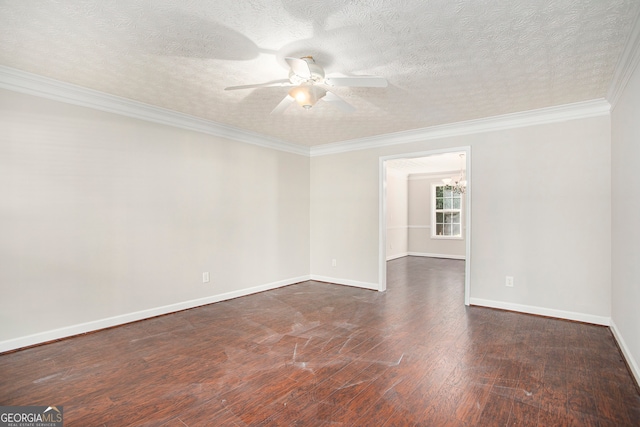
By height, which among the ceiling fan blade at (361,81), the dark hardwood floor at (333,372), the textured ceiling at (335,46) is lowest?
the dark hardwood floor at (333,372)

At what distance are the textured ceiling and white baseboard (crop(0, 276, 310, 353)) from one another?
7.88 ft

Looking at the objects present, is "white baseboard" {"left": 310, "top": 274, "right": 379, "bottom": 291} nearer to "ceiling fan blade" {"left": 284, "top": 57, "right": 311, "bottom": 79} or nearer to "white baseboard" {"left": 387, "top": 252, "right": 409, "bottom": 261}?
"white baseboard" {"left": 387, "top": 252, "right": 409, "bottom": 261}

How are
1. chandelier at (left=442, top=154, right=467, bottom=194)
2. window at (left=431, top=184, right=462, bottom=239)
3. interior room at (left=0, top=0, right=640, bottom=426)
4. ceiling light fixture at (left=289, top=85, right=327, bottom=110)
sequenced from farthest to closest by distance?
window at (left=431, top=184, right=462, bottom=239), chandelier at (left=442, top=154, right=467, bottom=194), ceiling light fixture at (left=289, top=85, right=327, bottom=110), interior room at (left=0, top=0, right=640, bottom=426)

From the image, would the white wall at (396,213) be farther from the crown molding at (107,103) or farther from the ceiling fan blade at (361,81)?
the ceiling fan blade at (361,81)

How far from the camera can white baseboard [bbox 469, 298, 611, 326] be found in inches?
Answer: 138

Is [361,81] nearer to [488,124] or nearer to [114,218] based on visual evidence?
[488,124]

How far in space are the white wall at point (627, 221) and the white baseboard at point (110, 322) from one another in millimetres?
4257

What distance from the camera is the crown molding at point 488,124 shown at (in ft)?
11.6

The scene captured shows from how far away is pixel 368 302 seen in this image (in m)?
4.46

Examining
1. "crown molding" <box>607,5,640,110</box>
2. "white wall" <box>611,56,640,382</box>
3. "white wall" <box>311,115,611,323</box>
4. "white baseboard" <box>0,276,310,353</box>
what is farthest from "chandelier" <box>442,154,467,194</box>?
"white baseboard" <box>0,276,310,353</box>

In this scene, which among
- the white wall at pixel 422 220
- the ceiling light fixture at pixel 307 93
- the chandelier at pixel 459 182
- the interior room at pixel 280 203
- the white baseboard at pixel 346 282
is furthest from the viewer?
the white wall at pixel 422 220

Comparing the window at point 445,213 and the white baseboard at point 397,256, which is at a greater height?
the window at point 445,213

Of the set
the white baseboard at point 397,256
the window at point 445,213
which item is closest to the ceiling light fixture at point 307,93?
the white baseboard at point 397,256

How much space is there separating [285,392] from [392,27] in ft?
8.53
